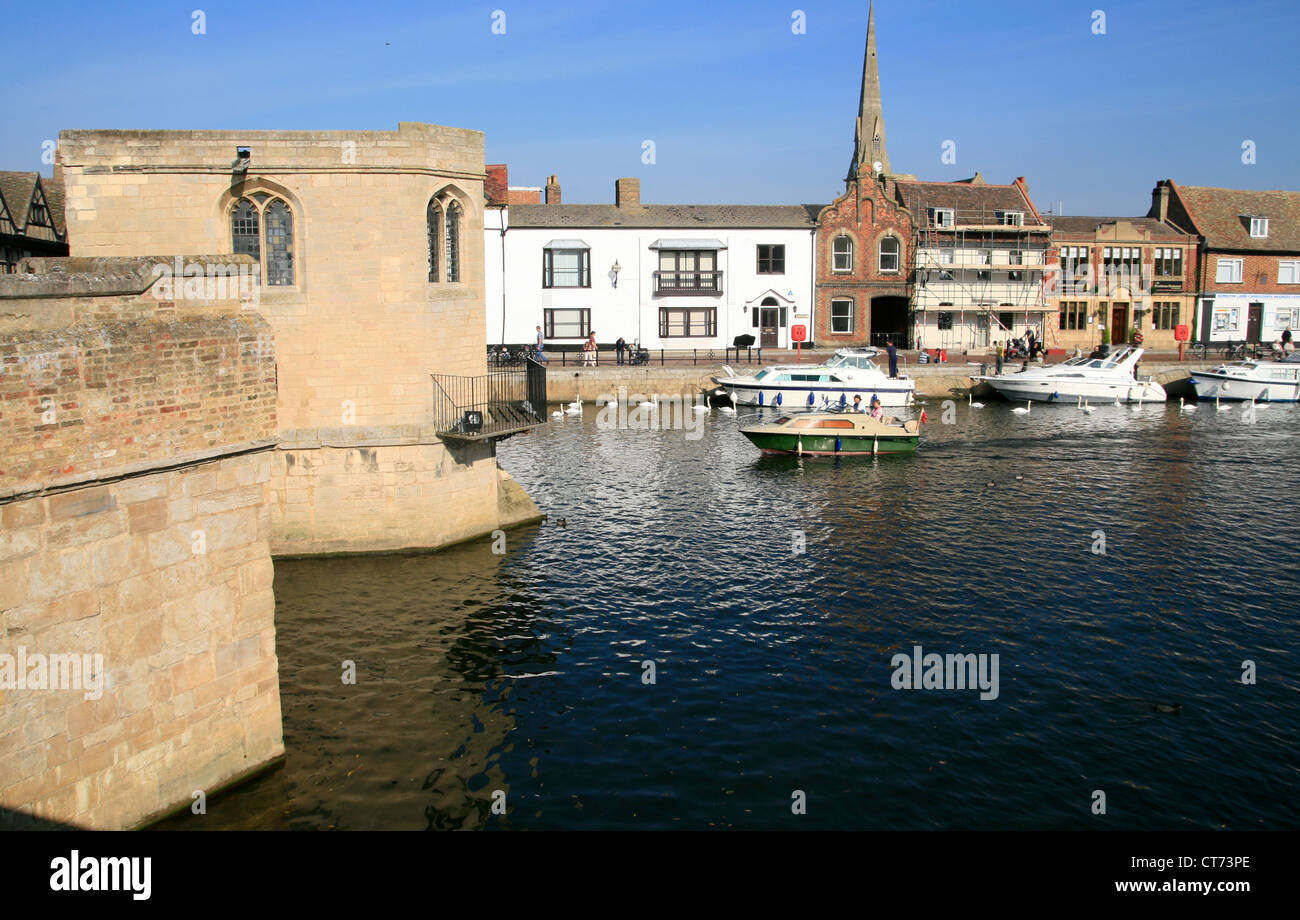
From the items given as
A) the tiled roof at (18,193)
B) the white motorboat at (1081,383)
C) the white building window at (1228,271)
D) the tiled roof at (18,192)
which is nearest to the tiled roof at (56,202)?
the tiled roof at (18,193)

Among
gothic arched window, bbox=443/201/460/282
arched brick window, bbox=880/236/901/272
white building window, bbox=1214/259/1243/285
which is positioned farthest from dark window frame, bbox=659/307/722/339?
gothic arched window, bbox=443/201/460/282

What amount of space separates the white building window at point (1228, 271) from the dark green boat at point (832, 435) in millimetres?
43251

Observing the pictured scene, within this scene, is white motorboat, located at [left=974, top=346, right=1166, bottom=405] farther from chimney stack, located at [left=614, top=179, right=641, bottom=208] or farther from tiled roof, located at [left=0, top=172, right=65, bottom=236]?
tiled roof, located at [left=0, top=172, right=65, bottom=236]

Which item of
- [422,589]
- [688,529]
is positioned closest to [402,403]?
[422,589]

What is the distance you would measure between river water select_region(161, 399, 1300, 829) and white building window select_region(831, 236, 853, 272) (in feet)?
108

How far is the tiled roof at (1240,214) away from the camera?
66000 mm

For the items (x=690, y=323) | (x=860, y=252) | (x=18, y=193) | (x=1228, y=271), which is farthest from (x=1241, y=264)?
(x=18, y=193)

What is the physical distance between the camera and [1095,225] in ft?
217

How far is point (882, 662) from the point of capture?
1636 centimetres

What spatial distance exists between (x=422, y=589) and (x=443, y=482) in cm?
281

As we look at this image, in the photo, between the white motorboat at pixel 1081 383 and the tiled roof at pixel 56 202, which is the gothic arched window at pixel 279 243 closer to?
the white motorboat at pixel 1081 383
